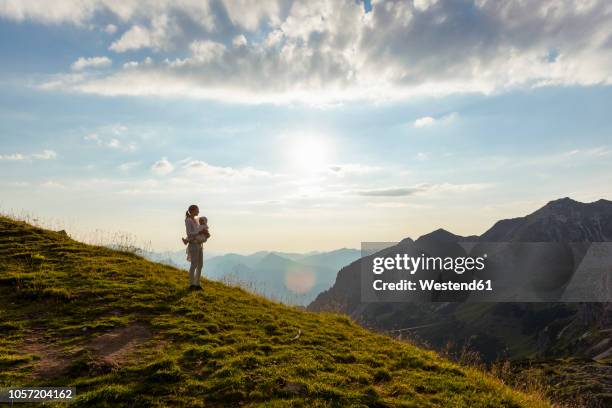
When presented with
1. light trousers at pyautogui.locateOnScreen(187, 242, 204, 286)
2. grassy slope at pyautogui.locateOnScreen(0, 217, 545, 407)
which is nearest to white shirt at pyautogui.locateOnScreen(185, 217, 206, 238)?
light trousers at pyautogui.locateOnScreen(187, 242, 204, 286)

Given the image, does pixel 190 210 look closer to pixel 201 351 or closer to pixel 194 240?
pixel 194 240

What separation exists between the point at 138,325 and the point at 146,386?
4.73 meters

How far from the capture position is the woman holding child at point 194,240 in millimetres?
19594

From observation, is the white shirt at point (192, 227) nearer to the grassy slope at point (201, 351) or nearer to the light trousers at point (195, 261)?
the light trousers at point (195, 261)

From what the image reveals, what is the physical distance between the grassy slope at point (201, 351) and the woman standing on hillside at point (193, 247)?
1.11 metres

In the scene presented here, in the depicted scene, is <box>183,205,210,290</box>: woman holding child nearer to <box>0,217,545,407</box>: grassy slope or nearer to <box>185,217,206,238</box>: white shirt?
<box>185,217,206,238</box>: white shirt

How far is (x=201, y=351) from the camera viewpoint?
1225cm

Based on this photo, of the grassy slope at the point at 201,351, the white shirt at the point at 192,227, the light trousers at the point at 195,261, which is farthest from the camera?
the white shirt at the point at 192,227

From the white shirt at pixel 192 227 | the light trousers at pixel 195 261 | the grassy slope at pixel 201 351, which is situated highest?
the white shirt at pixel 192 227

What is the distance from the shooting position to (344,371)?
12031 mm

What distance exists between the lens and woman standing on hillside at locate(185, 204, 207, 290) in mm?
19578

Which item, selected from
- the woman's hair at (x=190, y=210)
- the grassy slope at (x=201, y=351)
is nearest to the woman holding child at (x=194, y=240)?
the woman's hair at (x=190, y=210)

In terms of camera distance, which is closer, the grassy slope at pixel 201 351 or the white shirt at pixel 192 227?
the grassy slope at pixel 201 351

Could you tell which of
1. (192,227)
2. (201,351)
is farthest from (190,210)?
(201,351)
